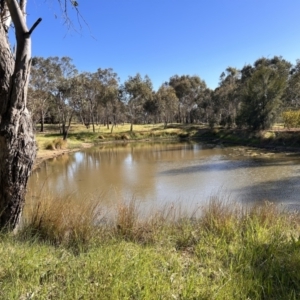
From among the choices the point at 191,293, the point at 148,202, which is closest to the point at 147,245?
the point at 191,293

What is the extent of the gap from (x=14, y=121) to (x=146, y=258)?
5.77ft

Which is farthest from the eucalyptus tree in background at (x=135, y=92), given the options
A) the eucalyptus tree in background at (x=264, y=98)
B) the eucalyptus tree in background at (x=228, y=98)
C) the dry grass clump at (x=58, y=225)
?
the dry grass clump at (x=58, y=225)

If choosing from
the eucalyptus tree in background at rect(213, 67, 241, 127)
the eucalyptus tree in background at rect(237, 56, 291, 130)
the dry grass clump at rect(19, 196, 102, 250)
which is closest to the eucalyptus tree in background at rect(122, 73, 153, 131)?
the eucalyptus tree in background at rect(213, 67, 241, 127)

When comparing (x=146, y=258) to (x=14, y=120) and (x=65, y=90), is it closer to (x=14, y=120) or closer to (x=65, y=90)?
(x=14, y=120)

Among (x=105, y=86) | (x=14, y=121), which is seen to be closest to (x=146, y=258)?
(x=14, y=121)

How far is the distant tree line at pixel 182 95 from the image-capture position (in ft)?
84.0

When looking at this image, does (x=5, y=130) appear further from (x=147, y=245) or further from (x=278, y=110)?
(x=278, y=110)

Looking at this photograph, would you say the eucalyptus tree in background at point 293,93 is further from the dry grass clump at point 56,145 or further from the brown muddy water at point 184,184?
the dry grass clump at point 56,145

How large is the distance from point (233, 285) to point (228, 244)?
102 centimetres

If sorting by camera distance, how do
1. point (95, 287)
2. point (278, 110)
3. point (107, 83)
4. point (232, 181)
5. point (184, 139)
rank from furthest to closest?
point (107, 83) < point (184, 139) < point (278, 110) < point (232, 181) < point (95, 287)

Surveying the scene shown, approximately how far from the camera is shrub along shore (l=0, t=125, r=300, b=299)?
6.72ft

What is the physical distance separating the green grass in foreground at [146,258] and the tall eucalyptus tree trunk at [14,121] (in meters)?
0.42

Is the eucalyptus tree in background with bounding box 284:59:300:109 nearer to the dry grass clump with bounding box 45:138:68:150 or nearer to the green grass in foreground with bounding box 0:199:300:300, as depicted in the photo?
the dry grass clump with bounding box 45:138:68:150

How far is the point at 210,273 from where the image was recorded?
244 centimetres
